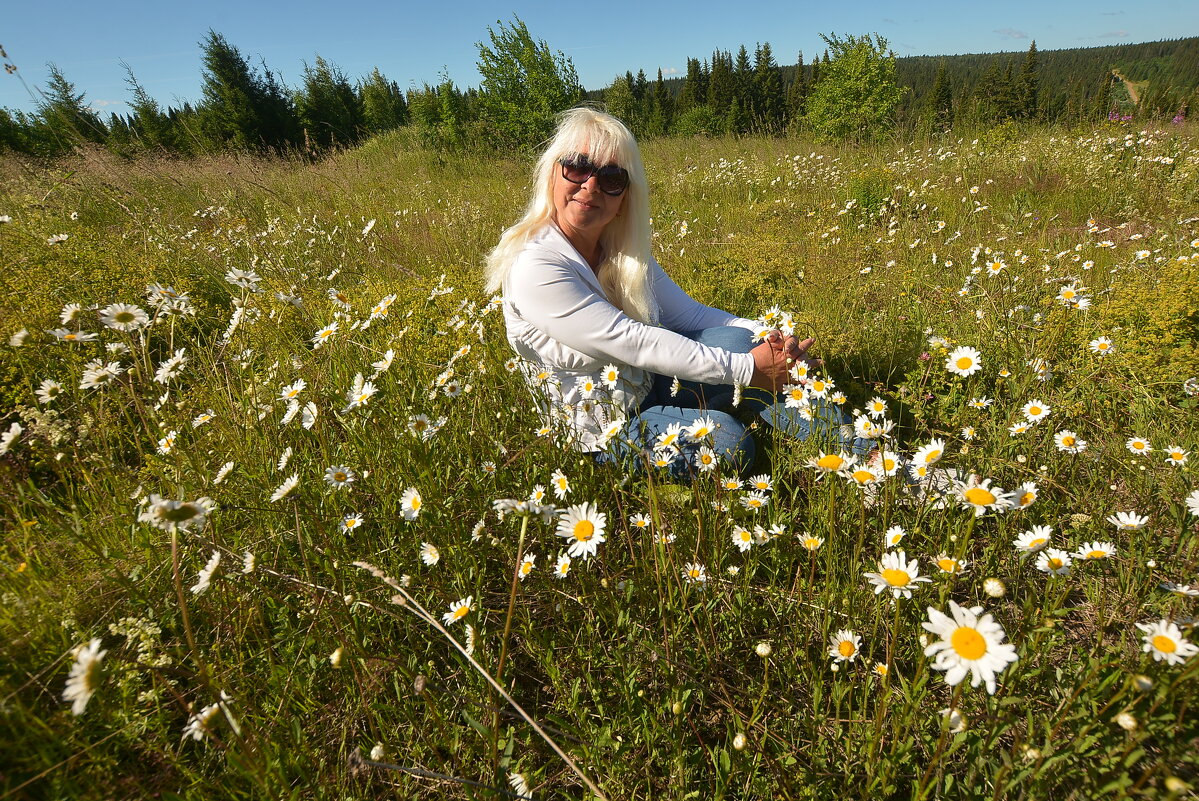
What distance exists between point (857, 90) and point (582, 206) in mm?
12346

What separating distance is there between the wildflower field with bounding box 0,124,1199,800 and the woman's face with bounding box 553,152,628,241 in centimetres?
51

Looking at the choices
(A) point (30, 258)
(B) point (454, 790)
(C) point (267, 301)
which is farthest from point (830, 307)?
(A) point (30, 258)

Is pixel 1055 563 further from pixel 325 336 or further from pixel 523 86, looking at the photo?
pixel 523 86

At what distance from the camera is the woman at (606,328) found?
1980 millimetres

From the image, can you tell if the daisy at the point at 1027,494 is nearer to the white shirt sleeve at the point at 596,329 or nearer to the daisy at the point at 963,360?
the daisy at the point at 963,360

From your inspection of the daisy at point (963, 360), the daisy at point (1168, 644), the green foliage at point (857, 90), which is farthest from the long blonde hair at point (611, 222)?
the green foliage at point (857, 90)

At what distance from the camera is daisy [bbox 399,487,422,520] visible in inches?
59.0

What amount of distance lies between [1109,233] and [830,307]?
2859mm

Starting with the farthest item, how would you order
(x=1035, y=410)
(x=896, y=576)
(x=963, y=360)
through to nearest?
(x=963, y=360) < (x=1035, y=410) < (x=896, y=576)

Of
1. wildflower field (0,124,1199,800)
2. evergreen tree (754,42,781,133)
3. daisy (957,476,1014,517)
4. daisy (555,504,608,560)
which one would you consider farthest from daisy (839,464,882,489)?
evergreen tree (754,42,781,133)

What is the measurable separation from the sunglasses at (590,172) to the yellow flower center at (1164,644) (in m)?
2.10

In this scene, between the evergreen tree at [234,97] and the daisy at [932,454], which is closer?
the daisy at [932,454]

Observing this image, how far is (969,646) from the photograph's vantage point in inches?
31.5

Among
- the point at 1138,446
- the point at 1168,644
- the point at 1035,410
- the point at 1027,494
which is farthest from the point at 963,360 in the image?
the point at 1168,644
